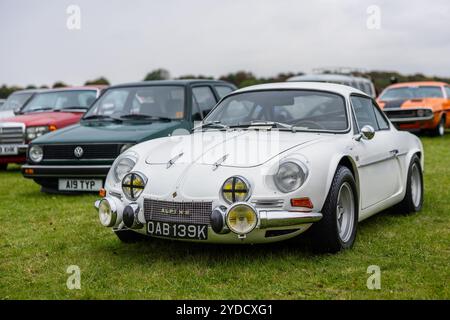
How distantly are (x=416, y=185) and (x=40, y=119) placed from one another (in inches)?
272

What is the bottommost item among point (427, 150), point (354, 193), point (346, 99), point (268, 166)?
point (427, 150)

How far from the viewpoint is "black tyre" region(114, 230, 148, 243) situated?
5.23 metres

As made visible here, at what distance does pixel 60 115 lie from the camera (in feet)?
37.3

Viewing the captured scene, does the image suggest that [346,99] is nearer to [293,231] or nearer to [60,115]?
[293,231]

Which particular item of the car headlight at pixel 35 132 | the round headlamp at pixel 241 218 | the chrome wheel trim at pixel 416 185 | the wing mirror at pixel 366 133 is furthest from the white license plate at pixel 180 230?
the car headlight at pixel 35 132

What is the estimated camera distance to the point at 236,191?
4.44m

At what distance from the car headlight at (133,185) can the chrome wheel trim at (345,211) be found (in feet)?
5.01

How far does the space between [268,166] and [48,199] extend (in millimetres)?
4278

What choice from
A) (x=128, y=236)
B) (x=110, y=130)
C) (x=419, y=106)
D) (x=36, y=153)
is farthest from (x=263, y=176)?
(x=419, y=106)

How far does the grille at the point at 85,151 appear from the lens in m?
7.80

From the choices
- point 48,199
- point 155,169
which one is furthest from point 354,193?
point 48,199

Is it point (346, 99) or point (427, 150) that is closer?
point (346, 99)

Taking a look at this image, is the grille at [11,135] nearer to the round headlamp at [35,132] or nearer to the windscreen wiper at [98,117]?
the round headlamp at [35,132]

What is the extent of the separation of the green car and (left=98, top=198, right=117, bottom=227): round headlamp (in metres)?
2.87
